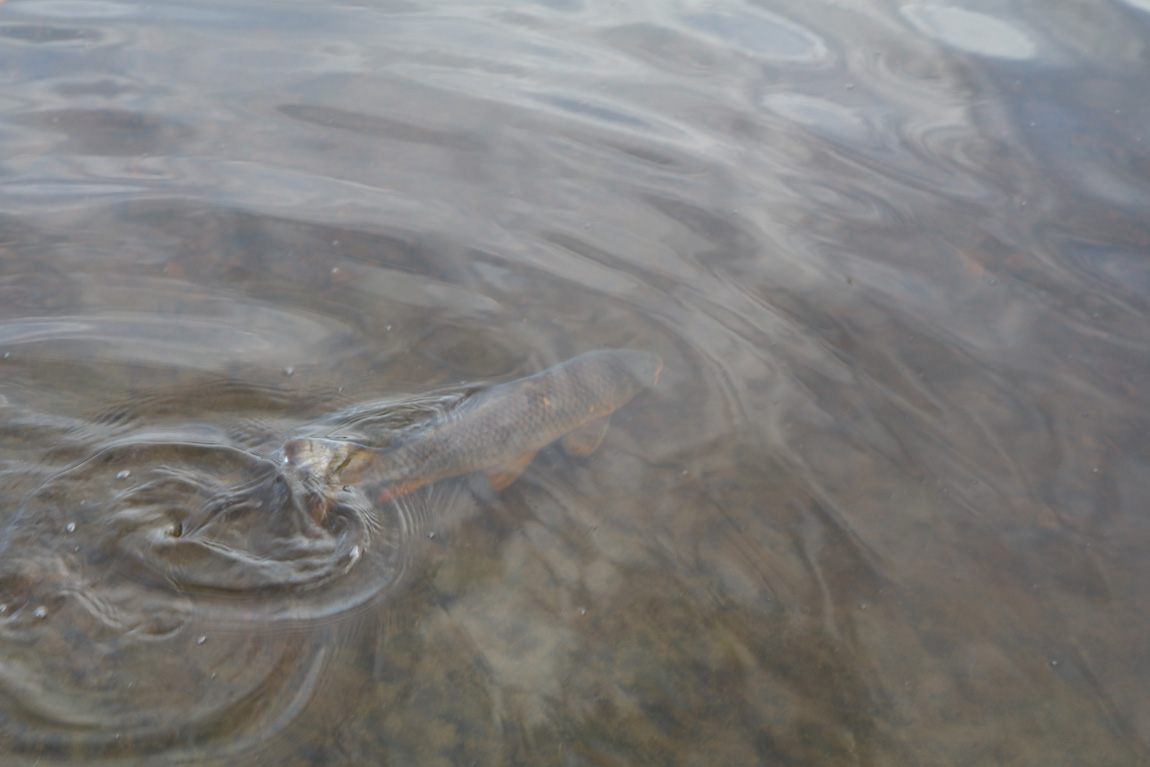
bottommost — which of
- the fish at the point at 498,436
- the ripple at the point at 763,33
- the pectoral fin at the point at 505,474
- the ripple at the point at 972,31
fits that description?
the pectoral fin at the point at 505,474

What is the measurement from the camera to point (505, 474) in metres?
3.39

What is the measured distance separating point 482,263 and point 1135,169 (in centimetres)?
452

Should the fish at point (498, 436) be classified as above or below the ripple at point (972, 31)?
below

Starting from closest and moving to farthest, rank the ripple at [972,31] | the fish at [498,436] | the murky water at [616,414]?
the murky water at [616,414], the fish at [498,436], the ripple at [972,31]

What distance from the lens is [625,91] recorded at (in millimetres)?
6016

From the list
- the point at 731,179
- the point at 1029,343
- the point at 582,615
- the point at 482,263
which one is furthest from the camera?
the point at 731,179

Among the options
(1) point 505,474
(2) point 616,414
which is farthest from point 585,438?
(1) point 505,474

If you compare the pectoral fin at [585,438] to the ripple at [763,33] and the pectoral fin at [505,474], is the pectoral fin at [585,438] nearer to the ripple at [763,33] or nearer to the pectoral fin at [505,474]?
the pectoral fin at [505,474]

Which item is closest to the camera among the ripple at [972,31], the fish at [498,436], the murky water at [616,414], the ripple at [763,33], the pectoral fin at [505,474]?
the murky water at [616,414]

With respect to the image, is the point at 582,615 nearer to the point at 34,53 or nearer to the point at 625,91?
the point at 625,91

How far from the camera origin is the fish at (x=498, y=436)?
3.17 m

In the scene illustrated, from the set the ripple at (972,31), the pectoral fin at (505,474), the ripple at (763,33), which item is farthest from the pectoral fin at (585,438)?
the ripple at (972,31)

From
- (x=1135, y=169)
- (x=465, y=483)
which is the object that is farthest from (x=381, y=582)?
(x=1135, y=169)

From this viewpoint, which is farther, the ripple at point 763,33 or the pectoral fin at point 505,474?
the ripple at point 763,33
